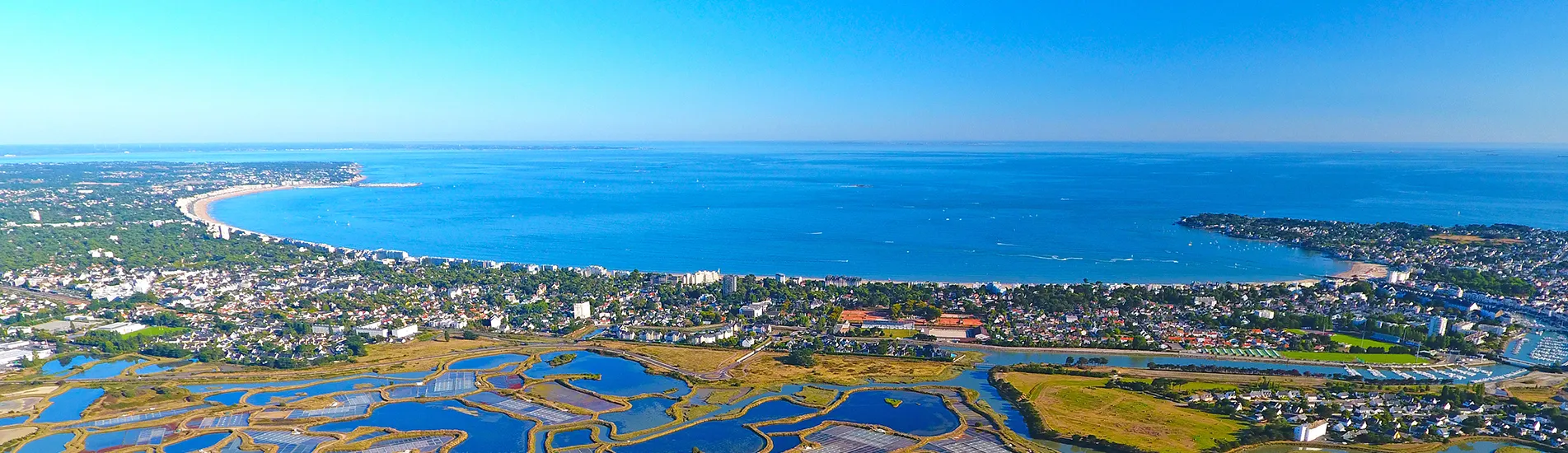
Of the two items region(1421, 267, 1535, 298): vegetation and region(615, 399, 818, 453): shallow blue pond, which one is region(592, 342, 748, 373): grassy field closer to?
region(615, 399, 818, 453): shallow blue pond

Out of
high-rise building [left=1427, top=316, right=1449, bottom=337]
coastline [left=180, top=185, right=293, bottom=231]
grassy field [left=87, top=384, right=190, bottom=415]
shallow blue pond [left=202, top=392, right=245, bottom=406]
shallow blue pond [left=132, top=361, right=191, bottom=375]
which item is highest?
high-rise building [left=1427, top=316, right=1449, bottom=337]

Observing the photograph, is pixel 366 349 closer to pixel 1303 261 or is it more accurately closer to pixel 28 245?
pixel 28 245

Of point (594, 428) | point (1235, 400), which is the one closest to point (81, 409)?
point (594, 428)

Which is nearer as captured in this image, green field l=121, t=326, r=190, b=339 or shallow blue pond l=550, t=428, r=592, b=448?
shallow blue pond l=550, t=428, r=592, b=448

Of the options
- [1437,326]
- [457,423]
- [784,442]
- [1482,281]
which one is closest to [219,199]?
[457,423]

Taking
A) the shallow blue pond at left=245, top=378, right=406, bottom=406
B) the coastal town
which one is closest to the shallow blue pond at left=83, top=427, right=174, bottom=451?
the shallow blue pond at left=245, top=378, right=406, bottom=406

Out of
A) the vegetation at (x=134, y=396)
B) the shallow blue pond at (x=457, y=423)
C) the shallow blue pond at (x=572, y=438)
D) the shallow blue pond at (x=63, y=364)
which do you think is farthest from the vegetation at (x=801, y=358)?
the shallow blue pond at (x=63, y=364)
